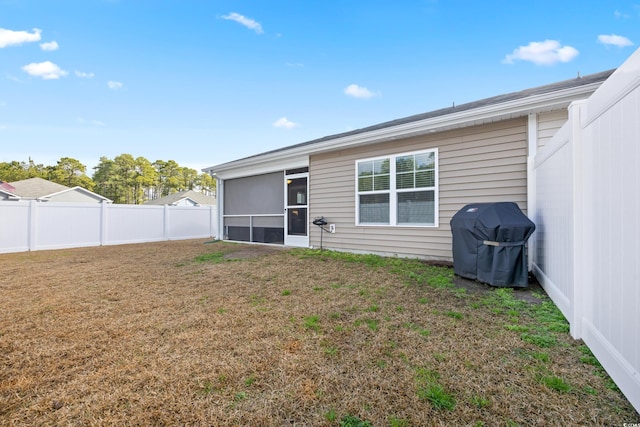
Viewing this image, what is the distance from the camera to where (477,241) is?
3604 millimetres

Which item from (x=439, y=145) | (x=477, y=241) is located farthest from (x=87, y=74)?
(x=477, y=241)

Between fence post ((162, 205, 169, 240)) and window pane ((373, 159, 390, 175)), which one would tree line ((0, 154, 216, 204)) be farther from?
window pane ((373, 159, 390, 175))

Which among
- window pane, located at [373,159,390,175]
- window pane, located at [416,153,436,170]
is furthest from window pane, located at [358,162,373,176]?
window pane, located at [416,153,436,170]

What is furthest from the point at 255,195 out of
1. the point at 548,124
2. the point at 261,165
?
the point at 548,124

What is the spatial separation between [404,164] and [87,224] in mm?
10707

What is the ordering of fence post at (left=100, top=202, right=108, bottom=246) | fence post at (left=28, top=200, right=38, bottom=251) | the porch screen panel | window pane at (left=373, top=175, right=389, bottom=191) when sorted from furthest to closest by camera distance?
fence post at (left=100, top=202, right=108, bottom=246)
fence post at (left=28, top=200, right=38, bottom=251)
the porch screen panel
window pane at (left=373, top=175, right=389, bottom=191)

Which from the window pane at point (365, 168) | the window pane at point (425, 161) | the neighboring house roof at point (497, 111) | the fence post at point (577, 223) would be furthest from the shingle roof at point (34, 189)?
the fence post at point (577, 223)

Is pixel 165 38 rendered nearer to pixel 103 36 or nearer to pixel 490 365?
pixel 103 36

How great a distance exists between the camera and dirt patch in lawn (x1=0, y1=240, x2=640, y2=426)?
52.4 inches

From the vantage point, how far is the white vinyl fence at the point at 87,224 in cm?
804

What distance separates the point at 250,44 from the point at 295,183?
17.9ft

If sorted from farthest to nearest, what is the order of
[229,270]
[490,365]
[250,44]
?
[250,44] < [229,270] < [490,365]

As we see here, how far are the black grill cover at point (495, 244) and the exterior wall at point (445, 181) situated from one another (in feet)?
3.16

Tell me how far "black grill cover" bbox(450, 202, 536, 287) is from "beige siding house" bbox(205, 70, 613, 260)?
41.2 inches
